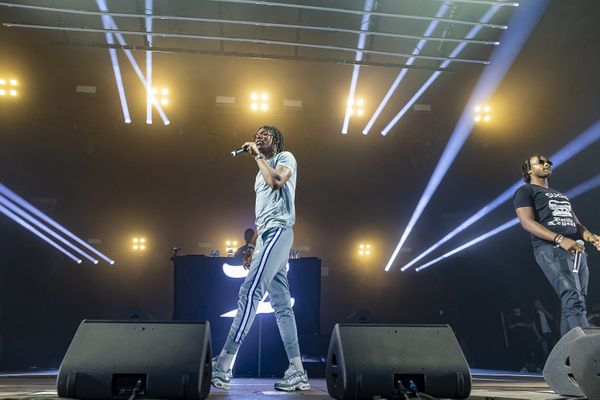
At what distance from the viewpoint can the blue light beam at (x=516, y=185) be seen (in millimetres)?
7406

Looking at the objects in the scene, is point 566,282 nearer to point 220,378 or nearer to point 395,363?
point 395,363

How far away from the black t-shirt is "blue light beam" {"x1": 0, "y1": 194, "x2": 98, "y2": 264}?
25.9 feet

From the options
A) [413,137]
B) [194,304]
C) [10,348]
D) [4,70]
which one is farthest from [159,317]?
[413,137]

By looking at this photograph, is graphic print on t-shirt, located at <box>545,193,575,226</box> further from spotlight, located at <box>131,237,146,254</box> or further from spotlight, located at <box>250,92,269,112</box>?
spotlight, located at <box>131,237,146,254</box>

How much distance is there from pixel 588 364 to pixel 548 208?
1755mm

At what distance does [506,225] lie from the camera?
28.2 feet

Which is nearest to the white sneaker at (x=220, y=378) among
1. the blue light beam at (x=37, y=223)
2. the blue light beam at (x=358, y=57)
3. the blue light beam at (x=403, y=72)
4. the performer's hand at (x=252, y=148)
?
the performer's hand at (x=252, y=148)

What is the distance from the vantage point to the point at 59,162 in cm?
895

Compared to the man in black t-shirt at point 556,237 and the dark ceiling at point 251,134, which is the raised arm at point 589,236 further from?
the dark ceiling at point 251,134

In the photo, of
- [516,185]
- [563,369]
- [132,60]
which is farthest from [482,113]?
[563,369]

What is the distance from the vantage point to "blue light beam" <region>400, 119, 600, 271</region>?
7406 millimetres

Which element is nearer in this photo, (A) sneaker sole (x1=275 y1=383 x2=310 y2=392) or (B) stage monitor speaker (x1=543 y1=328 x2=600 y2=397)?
(B) stage monitor speaker (x1=543 y1=328 x2=600 y2=397)

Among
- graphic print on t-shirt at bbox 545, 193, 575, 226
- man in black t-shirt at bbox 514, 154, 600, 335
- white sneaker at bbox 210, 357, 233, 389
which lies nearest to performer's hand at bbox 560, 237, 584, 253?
man in black t-shirt at bbox 514, 154, 600, 335

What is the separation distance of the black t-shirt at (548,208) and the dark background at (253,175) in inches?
190
